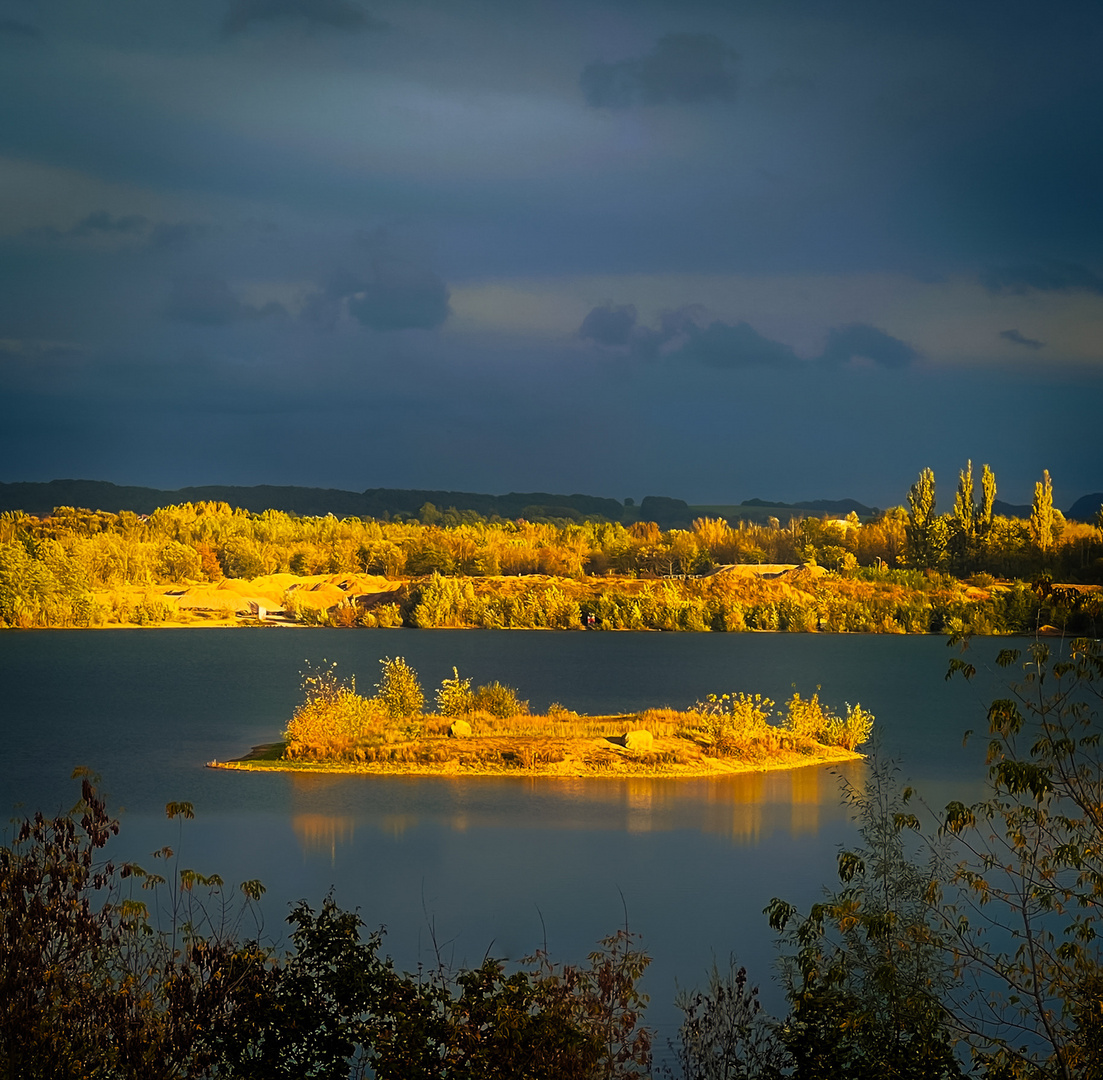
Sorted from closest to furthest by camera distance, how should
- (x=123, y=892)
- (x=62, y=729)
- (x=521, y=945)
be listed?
(x=521, y=945) → (x=123, y=892) → (x=62, y=729)

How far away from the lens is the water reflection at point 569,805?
14.9 m

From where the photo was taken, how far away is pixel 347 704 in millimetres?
20297

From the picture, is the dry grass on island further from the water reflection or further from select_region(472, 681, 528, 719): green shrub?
the water reflection

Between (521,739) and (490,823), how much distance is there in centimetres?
487

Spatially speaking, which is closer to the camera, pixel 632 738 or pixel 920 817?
pixel 920 817

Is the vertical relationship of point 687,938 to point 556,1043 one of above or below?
below

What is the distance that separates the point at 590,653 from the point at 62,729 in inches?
870

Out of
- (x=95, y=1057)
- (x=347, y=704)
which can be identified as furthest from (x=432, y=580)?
(x=95, y=1057)

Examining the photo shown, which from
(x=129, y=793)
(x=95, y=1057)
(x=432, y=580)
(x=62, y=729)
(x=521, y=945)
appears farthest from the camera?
(x=432, y=580)

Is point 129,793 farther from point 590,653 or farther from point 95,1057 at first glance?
point 590,653

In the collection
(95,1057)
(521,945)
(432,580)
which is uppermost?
(432,580)

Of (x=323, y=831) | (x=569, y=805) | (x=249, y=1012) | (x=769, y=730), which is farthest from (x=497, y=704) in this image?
(x=249, y=1012)

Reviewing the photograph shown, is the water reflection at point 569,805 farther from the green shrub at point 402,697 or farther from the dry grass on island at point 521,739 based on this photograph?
the green shrub at point 402,697

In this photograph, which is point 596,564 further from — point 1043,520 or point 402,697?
point 402,697
